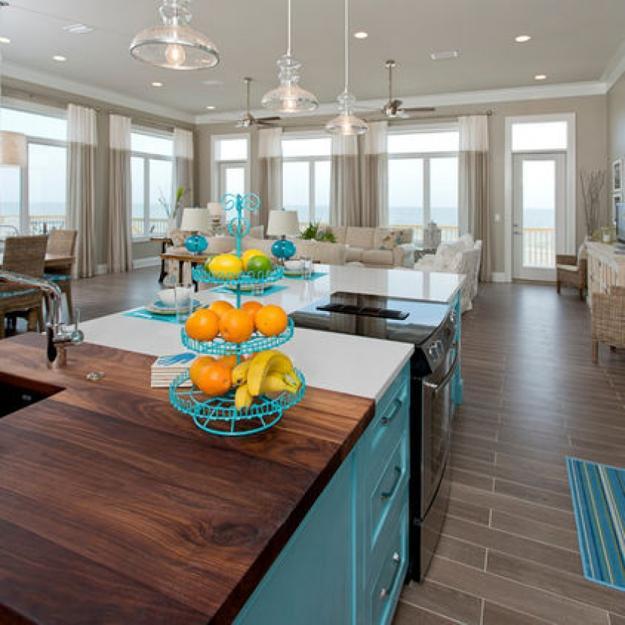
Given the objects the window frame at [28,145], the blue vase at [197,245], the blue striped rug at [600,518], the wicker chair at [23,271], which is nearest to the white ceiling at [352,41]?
the window frame at [28,145]

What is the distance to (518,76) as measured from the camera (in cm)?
786

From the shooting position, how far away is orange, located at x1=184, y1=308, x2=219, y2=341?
102 cm

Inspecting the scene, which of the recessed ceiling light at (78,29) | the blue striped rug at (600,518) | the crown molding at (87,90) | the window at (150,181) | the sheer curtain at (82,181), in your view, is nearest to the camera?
the blue striped rug at (600,518)

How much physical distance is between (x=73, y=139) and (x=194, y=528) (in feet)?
30.9

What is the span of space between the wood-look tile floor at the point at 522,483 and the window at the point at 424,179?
4.93 meters

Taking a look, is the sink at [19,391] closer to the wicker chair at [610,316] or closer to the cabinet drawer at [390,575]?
the cabinet drawer at [390,575]

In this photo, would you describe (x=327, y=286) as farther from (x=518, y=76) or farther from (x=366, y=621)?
(x=518, y=76)

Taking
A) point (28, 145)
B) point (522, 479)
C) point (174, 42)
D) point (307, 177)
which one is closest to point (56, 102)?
point (28, 145)

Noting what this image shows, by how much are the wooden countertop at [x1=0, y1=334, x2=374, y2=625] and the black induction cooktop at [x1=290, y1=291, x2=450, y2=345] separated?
24.7 inches

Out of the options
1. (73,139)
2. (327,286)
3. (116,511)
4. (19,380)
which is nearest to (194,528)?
(116,511)

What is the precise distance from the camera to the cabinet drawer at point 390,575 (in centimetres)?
138

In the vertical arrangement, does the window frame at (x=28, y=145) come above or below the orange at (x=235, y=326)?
above

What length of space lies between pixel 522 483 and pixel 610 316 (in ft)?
7.39

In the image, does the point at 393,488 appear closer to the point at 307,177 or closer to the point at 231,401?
the point at 231,401
